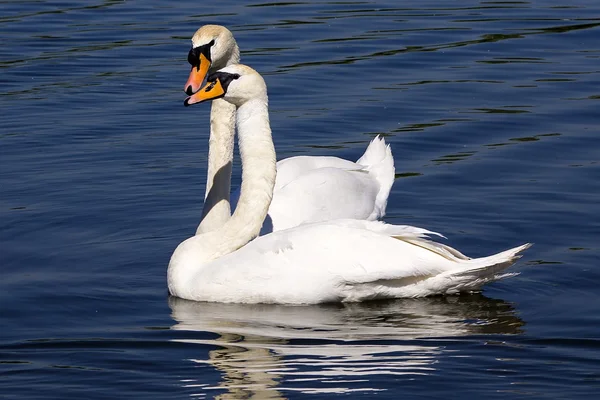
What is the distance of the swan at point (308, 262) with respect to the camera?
28.0 ft

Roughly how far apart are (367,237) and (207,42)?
6.26ft

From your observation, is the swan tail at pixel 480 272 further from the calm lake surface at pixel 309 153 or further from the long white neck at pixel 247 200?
the long white neck at pixel 247 200

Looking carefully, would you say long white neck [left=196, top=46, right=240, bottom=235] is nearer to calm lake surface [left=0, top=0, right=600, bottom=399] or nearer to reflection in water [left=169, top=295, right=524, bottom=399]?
calm lake surface [left=0, top=0, right=600, bottom=399]

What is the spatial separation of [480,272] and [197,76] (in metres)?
2.38

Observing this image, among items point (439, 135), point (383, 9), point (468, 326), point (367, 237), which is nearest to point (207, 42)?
point (367, 237)

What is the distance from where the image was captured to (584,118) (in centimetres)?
1320

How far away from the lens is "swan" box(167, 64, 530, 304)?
28.0ft

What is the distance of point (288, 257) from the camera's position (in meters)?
8.57

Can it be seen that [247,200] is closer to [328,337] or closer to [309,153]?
[328,337]

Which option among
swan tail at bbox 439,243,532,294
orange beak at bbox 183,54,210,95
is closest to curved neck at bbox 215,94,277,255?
orange beak at bbox 183,54,210,95

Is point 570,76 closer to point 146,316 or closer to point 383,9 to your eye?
point 383,9

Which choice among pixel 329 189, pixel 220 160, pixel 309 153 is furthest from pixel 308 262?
pixel 309 153

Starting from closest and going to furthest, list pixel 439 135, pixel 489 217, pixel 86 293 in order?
pixel 86 293
pixel 489 217
pixel 439 135

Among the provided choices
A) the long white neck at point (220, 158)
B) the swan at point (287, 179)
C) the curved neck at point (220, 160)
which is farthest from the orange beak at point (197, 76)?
the curved neck at point (220, 160)
